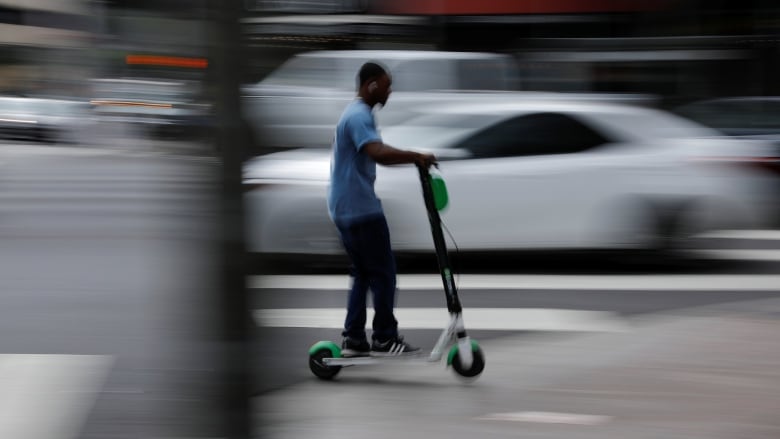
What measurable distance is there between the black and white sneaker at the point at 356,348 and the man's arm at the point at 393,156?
1.00 metres

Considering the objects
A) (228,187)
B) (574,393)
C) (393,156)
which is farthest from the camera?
(574,393)

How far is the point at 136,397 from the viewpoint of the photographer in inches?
226

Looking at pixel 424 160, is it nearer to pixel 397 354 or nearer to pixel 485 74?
pixel 397 354

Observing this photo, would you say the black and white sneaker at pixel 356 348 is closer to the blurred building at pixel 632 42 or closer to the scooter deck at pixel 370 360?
the scooter deck at pixel 370 360

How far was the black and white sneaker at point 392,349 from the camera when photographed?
601 centimetres

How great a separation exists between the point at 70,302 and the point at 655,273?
4704 millimetres

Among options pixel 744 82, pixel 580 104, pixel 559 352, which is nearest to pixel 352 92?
pixel 580 104

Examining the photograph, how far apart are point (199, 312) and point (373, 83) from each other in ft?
11.8

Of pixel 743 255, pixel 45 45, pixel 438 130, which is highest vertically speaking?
pixel 45 45

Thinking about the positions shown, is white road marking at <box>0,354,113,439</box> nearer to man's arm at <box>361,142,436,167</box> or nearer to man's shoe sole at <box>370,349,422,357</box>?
man's shoe sole at <box>370,349,422,357</box>

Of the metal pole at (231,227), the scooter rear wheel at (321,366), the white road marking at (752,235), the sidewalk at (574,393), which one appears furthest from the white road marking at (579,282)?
the metal pole at (231,227)

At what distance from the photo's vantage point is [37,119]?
27.7 meters

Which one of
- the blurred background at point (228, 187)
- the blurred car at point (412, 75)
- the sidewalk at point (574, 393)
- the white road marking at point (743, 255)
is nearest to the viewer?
the blurred background at point (228, 187)

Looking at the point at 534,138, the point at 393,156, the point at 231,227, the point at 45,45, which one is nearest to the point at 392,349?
the point at 393,156
